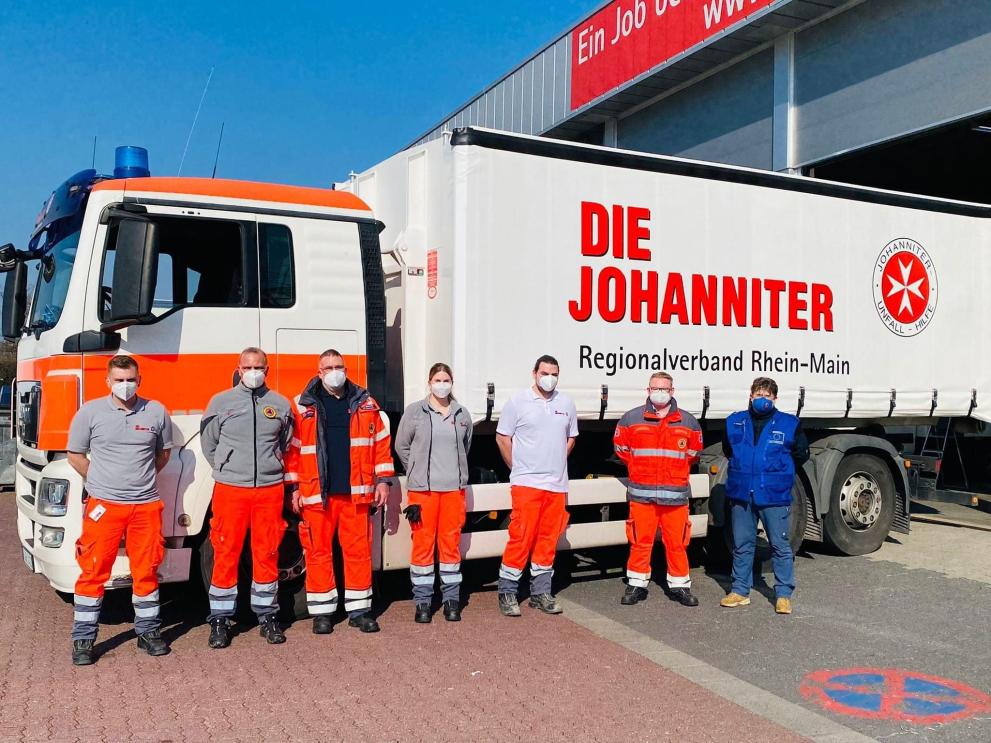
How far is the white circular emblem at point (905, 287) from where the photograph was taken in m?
8.52

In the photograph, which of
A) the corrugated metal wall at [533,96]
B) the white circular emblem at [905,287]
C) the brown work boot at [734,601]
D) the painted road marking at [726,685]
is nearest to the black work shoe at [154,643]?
the painted road marking at [726,685]

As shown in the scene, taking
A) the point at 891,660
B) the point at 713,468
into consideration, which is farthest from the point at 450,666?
the point at 713,468

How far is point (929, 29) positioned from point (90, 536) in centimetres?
1090

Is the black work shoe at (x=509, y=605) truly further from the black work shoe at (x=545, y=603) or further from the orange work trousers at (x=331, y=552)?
the orange work trousers at (x=331, y=552)

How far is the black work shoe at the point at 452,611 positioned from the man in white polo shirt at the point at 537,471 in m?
0.35

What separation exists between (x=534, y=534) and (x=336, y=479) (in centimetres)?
150

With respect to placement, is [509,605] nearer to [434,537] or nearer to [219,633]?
[434,537]

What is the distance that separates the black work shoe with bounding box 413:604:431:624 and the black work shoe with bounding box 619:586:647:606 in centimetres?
152

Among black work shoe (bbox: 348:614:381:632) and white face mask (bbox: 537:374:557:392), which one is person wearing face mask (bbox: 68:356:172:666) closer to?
black work shoe (bbox: 348:614:381:632)

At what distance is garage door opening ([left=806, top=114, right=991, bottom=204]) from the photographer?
1230 centimetres

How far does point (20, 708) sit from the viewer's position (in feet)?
14.8

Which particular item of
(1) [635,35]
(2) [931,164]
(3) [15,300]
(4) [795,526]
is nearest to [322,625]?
(3) [15,300]

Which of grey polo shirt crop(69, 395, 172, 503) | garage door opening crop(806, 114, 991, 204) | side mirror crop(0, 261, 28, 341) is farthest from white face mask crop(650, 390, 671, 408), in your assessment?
garage door opening crop(806, 114, 991, 204)

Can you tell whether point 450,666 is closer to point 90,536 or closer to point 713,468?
point 90,536
